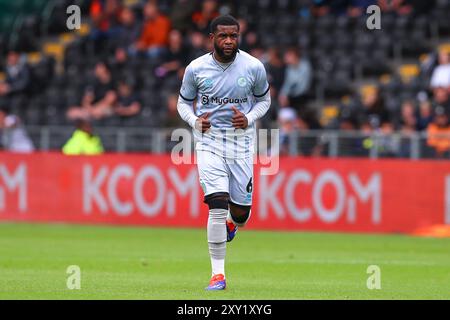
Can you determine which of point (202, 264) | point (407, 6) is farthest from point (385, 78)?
point (202, 264)

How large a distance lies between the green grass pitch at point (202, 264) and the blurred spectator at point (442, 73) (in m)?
3.67

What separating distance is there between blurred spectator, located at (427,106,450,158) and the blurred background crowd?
0.02 m

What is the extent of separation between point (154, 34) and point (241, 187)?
50.9 ft

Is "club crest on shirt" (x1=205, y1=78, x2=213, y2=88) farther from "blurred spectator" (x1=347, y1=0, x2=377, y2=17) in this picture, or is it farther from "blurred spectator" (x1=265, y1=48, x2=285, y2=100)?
"blurred spectator" (x1=347, y1=0, x2=377, y2=17)

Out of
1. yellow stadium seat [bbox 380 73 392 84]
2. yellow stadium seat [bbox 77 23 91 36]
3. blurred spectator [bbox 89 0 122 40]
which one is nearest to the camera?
yellow stadium seat [bbox 380 73 392 84]

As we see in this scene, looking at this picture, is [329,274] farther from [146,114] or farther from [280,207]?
[146,114]

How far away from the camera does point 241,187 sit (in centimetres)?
1245

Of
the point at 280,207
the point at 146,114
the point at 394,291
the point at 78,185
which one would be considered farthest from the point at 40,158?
the point at 394,291

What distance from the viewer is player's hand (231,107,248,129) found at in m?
12.2

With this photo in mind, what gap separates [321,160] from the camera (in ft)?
73.2

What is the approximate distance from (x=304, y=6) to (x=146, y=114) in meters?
4.49

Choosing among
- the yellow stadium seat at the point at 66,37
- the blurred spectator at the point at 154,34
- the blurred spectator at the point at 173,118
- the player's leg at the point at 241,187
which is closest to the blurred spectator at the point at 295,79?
the blurred spectator at the point at 173,118

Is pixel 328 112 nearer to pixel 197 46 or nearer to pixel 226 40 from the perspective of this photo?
pixel 197 46

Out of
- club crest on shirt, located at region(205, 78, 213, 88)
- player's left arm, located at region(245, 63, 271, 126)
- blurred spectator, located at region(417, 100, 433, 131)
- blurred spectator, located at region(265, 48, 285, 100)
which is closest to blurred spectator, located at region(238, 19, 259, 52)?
blurred spectator, located at region(265, 48, 285, 100)
